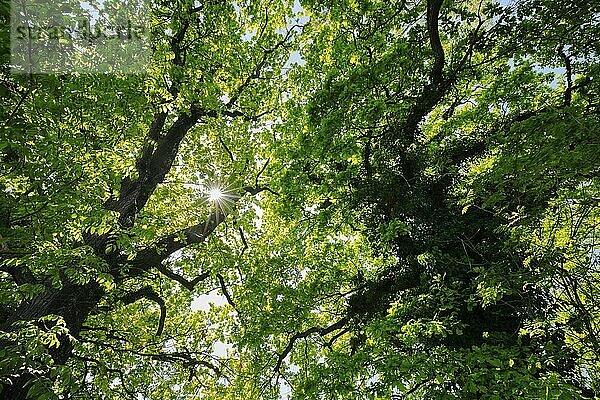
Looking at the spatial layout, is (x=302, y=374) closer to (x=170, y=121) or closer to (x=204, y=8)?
(x=170, y=121)

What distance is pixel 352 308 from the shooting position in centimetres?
778

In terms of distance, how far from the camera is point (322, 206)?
9.94 m

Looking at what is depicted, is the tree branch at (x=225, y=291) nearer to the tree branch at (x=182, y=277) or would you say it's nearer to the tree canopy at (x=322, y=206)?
the tree canopy at (x=322, y=206)

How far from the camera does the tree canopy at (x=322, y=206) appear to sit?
387 centimetres

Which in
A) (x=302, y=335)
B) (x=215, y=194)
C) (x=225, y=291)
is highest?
(x=215, y=194)

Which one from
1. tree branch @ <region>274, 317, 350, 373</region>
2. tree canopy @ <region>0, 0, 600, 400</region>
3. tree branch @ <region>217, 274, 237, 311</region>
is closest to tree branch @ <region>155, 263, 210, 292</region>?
tree canopy @ <region>0, 0, 600, 400</region>

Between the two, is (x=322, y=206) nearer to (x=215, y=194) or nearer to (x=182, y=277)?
(x=215, y=194)

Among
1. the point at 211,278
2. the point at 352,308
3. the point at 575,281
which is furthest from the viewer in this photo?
the point at 211,278

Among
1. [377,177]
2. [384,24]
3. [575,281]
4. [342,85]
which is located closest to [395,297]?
[377,177]

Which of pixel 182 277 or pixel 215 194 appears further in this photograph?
pixel 215 194

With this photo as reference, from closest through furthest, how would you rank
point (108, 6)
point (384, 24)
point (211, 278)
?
point (108, 6), point (384, 24), point (211, 278)

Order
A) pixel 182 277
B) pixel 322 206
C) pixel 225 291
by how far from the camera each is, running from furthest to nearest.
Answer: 1. pixel 225 291
2. pixel 322 206
3. pixel 182 277

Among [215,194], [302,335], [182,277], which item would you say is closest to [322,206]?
[215,194]

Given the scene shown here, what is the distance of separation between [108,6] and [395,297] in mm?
6703
